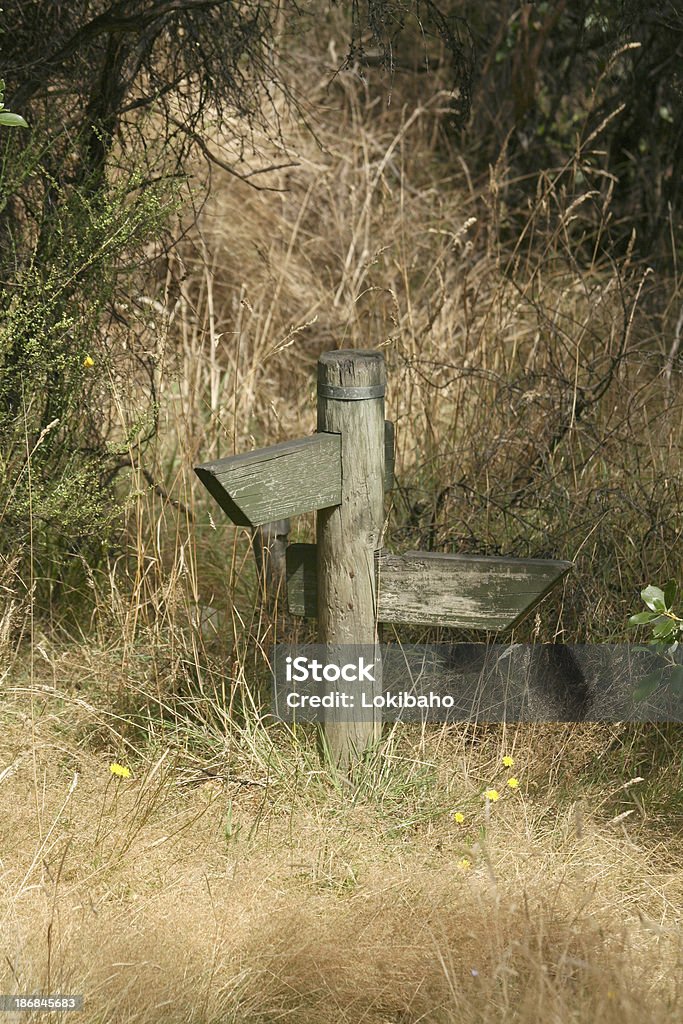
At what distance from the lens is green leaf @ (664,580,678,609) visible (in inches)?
112

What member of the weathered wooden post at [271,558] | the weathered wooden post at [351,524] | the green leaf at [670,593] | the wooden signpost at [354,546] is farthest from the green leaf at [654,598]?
the weathered wooden post at [271,558]

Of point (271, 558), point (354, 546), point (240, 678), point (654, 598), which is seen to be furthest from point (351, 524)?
point (654, 598)

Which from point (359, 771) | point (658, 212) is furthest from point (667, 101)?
point (359, 771)

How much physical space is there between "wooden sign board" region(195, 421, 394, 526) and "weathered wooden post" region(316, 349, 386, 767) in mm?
43

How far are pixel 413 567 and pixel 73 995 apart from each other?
1311mm

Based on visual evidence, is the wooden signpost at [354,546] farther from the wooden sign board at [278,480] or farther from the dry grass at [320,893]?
the dry grass at [320,893]

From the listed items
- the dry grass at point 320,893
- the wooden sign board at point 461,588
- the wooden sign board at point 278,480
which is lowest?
the dry grass at point 320,893

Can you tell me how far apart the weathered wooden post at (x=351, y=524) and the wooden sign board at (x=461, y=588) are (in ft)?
0.18

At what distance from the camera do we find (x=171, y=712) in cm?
342

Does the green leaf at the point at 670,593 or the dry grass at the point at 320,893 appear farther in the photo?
the green leaf at the point at 670,593

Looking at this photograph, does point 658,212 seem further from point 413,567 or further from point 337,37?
point 413,567

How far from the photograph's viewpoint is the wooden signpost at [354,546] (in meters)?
2.94

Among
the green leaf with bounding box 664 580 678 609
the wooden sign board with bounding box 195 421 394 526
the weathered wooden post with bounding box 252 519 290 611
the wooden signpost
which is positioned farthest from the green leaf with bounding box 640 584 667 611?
the weathered wooden post with bounding box 252 519 290 611

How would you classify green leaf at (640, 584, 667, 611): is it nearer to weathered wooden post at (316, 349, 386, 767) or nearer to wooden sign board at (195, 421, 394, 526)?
weathered wooden post at (316, 349, 386, 767)
